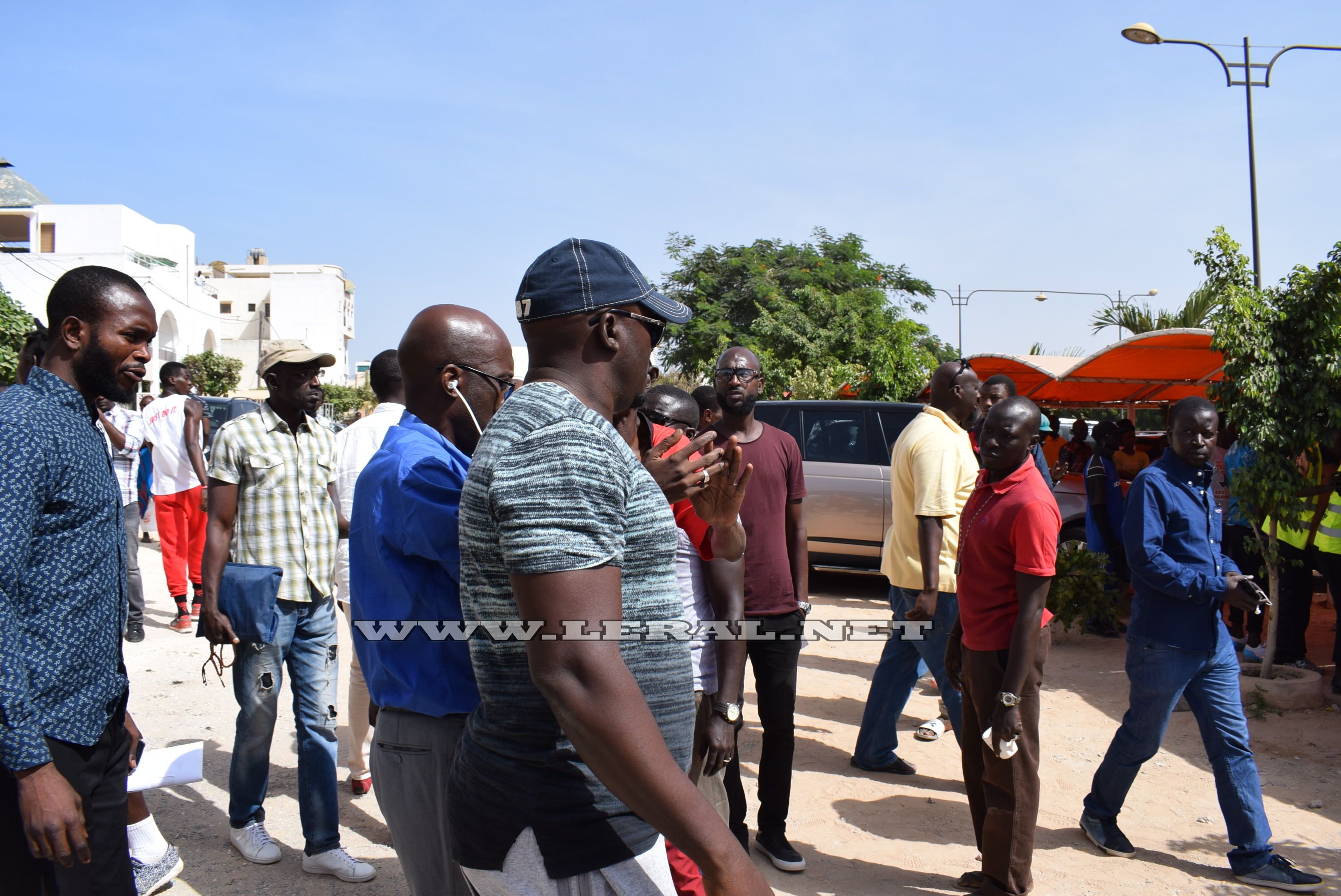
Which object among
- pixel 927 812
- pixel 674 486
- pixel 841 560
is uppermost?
pixel 674 486

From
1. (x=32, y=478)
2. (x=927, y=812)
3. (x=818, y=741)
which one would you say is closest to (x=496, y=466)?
(x=32, y=478)

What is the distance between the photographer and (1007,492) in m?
3.40

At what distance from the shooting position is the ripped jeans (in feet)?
12.3

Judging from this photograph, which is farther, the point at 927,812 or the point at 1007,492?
the point at 927,812

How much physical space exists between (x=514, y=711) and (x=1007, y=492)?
2460mm

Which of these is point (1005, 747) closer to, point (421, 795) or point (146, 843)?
point (421, 795)

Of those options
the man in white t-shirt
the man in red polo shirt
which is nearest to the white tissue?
the man in red polo shirt

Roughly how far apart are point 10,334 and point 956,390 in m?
10.5

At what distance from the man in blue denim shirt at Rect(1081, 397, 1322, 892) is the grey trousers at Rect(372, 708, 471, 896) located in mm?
2974

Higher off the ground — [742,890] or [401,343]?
[401,343]

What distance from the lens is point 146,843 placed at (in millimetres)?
3625

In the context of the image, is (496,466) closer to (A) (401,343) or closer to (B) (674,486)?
(B) (674,486)

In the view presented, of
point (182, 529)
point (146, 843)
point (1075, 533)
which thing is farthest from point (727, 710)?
point (1075, 533)

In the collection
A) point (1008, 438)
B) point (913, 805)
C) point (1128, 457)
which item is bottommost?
point (913, 805)
